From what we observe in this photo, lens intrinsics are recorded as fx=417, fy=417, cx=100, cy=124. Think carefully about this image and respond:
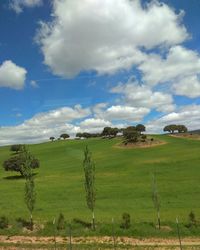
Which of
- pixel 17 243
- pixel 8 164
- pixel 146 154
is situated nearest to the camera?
pixel 17 243

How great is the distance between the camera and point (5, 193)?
7175cm

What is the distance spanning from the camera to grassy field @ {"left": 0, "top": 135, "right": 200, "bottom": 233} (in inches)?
2136

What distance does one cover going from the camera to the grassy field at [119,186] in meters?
54.2

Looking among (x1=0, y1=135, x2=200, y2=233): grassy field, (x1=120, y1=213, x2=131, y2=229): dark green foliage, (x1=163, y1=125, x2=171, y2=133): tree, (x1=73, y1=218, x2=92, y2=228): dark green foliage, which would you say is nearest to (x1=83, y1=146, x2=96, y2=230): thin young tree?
(x1=73, y1=218, x2=92, y2=228): dark green foliage

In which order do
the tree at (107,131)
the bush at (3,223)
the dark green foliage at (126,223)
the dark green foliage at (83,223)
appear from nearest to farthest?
the dark green foliage at (126,223) → the bush at (3,223) → the dark green foliage at (83,223) → the tree at (107,131)

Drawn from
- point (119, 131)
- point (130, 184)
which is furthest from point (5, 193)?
point (119, 131)

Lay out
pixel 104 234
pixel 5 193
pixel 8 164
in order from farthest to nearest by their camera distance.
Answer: pixel 8 164
pixel 5 193
pixel 104 234

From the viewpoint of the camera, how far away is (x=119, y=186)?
71812 mm

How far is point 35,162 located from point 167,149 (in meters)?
40.4

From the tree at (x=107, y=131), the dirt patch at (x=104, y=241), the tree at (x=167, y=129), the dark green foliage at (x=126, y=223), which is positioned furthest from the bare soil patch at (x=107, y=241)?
the tree at (x=167, y=129)

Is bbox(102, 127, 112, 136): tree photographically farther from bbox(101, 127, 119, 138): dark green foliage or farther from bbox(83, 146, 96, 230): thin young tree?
bbox(83, 146, 96, 230): thin young tree

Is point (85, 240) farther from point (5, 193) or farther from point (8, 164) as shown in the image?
point (8, 164)

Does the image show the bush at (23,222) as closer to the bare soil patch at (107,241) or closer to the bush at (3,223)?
the bush at (3,223)

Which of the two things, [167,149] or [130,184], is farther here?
[167,149]
